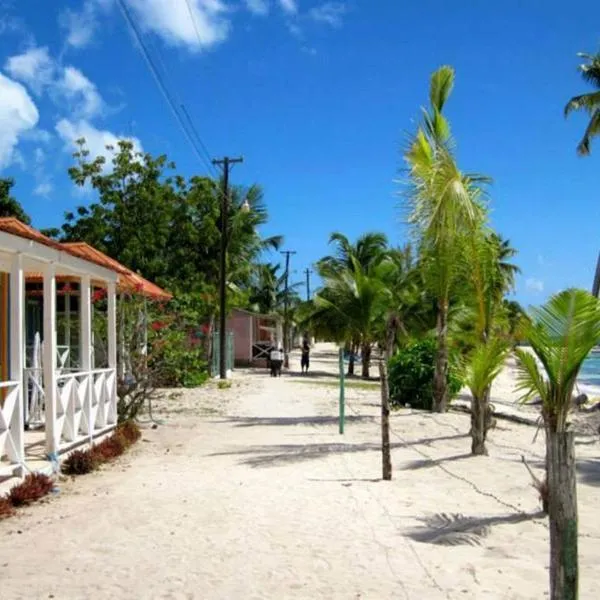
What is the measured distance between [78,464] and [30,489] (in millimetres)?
1756

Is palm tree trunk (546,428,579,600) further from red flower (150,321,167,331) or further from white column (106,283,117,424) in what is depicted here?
red flower (150,321,167,331)

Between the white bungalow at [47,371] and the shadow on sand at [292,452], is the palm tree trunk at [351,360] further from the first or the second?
the white bungalow at [47,371]

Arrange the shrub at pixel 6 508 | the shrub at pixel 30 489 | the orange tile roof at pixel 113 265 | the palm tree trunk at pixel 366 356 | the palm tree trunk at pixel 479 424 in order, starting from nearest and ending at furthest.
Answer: the shrub at pixel 6 508, the shrub at pixel 30 489, the orange tile roof at pixel 113 265, the palm tree trunk at pixel 479 424, the palm tree trunk at pixel 366 356

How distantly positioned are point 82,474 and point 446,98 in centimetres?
962

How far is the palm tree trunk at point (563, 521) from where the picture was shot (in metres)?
3.73

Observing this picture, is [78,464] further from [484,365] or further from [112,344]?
[484,365]

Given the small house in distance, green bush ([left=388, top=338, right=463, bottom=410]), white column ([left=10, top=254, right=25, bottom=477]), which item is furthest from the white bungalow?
the small house in distance

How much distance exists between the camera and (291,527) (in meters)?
6.56

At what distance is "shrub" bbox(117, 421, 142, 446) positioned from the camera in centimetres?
1130

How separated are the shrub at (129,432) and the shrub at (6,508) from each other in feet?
13.3

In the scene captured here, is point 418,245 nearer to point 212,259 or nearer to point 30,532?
point 30,532

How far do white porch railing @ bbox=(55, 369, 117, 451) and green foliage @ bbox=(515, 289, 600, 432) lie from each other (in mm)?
5556

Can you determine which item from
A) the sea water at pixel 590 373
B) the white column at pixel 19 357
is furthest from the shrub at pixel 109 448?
the sea water at pixel 590 373

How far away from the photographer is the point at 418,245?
520 inches
